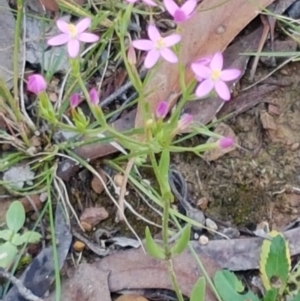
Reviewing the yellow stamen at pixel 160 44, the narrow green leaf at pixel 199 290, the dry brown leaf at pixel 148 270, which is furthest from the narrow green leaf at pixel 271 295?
the yellow stamen at pixel 160 44

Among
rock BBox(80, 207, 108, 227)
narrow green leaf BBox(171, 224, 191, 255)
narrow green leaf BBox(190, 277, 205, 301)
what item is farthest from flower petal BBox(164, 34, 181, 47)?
rock BBox(80, 207, 108, 227)

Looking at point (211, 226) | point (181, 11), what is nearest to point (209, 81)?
point (181, 11)

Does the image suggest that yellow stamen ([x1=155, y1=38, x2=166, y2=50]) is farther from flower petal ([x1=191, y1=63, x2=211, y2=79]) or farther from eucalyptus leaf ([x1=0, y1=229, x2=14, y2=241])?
eucalyptus leaf ([x1=0, y1=229, x2=14, y2=241])

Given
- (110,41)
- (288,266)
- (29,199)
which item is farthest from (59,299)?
(110,41)

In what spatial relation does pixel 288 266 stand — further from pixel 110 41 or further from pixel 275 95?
pixel 110 41

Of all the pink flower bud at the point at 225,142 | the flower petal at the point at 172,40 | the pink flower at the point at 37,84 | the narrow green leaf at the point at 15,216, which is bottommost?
the narrow green leaf at the point at 15,216

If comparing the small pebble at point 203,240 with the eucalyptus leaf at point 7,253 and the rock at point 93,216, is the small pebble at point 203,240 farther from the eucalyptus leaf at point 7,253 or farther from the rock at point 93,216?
the eucalyptus leaf at point 7,253
